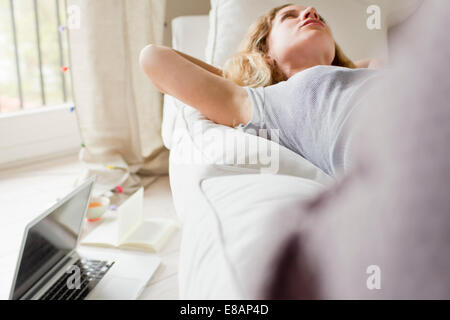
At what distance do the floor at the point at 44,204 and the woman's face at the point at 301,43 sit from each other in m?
0.63

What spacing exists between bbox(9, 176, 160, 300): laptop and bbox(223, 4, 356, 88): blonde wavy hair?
50cm

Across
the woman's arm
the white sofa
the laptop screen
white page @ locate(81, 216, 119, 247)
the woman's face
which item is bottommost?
white page @ locate(81, 216, 119, 247)

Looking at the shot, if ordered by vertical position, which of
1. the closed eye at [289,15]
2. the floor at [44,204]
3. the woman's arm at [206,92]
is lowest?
the floor at [44,204]

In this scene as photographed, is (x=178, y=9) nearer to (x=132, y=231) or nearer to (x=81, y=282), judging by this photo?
(x=132, y=231)

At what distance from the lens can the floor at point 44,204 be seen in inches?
40.8

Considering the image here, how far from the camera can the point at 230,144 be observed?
27.8 inches

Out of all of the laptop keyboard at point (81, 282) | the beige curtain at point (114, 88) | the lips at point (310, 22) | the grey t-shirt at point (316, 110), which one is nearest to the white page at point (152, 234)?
the laptop keyboard at point (81, 282)

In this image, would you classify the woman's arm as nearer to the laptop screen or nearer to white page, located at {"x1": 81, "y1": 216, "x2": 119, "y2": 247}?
the laptop screen

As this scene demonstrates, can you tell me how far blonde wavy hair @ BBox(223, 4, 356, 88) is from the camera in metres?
1.09

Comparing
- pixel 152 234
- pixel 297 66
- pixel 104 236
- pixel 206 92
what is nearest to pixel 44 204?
pixel 104 236

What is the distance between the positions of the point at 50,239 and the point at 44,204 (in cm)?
61

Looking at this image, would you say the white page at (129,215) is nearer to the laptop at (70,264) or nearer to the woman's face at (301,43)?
the laptop at (70,264)

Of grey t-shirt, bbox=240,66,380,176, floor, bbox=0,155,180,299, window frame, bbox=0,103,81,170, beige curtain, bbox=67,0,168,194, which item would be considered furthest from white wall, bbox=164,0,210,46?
grey t-shirt, bbox=240,66,380,176

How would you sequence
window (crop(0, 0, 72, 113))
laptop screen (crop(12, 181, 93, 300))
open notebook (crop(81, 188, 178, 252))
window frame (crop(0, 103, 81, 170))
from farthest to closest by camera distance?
1. window (crop(0, 0, 72, 113))
2. window frame (crop(0, 103, 81, 170))
3. open notebook (crop(81, 188, 178, 252))
4. laptop screen (crop(12, 181, 93, 300))
